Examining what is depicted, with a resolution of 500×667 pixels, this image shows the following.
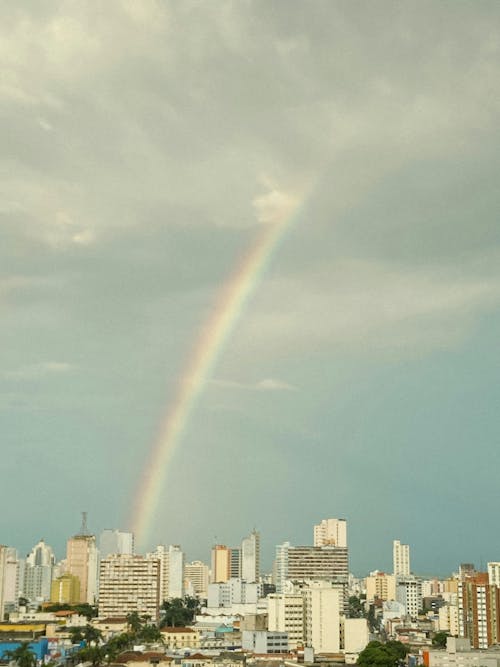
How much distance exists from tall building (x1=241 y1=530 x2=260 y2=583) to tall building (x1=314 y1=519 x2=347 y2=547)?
496 cm

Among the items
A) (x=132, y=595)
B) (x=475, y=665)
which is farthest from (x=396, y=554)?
(x=475, y=665)

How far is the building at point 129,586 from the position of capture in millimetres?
44312

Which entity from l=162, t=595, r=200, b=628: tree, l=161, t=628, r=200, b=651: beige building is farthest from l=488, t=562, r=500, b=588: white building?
l=162, t=595, r=200, b=628: tree

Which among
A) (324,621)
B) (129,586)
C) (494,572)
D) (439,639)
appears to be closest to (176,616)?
(129,586)

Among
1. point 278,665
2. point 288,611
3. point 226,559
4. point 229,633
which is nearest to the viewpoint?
point 278,665

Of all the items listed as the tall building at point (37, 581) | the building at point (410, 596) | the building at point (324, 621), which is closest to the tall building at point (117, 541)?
the tall building at point (37, 581)

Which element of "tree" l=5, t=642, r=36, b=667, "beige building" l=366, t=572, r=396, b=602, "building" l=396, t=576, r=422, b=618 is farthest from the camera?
"beige building" l=366, t=572, r=396, b=602

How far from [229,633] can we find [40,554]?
44836 mm

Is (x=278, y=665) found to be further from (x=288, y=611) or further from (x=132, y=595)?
(x=132, y=595)

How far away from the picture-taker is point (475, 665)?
71.1 feet

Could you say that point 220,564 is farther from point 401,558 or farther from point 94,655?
point 94,655

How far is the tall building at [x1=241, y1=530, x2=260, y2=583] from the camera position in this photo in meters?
71.3

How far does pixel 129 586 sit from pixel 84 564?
597 inches

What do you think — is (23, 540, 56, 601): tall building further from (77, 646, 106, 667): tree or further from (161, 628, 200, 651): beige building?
(77, 646, 106, 667): tree
